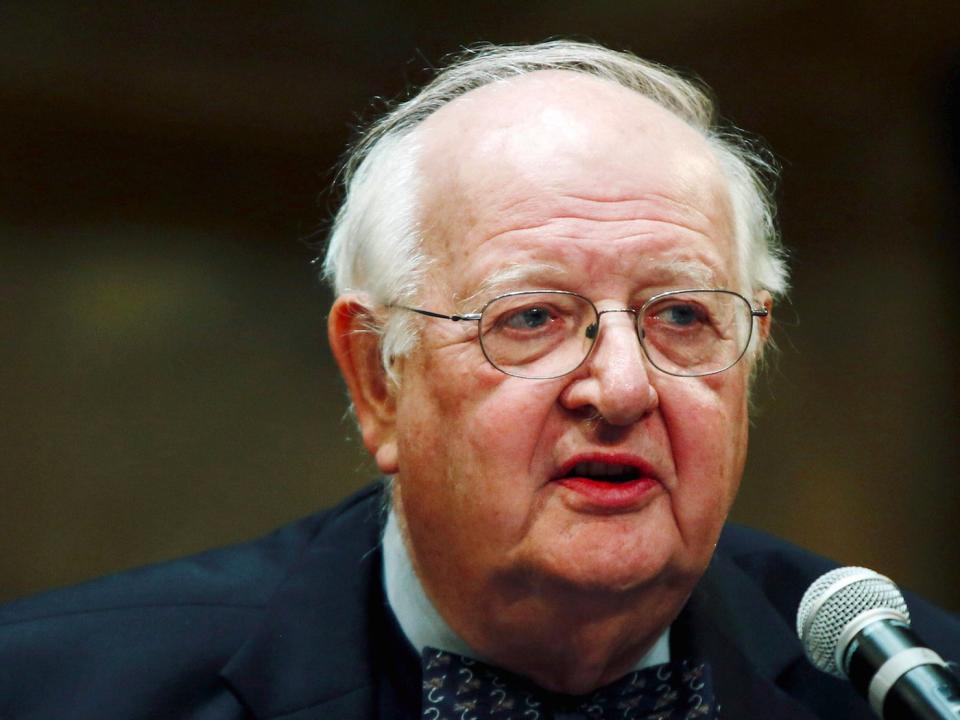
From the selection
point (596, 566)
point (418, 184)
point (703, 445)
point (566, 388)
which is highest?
point (418, 184)

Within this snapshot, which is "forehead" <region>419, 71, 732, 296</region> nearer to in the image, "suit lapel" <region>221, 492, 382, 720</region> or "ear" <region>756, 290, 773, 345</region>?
"ear" <region>756, 290, 773, 345</region>

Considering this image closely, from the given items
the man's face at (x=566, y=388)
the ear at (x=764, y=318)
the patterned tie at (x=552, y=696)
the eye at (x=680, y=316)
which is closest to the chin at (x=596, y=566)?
the man's face at (x=566, y=388)

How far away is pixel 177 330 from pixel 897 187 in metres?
2.59

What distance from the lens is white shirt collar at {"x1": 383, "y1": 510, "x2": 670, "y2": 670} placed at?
203 centimetres

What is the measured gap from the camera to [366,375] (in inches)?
83.4

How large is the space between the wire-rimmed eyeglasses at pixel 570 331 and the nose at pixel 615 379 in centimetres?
1

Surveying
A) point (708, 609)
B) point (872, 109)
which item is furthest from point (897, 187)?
point (708, 609)

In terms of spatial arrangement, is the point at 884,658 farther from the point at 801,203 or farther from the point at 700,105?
the point at 801,203

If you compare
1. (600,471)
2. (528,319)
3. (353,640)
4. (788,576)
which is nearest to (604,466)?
(600,471)

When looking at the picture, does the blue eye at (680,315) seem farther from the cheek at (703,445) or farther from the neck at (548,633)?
the neck at (548,633)

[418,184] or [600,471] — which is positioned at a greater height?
Result: [418,184]

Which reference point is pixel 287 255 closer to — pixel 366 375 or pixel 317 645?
pixel 366 375

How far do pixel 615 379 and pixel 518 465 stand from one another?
203 millimetres

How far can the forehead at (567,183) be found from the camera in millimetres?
1846
